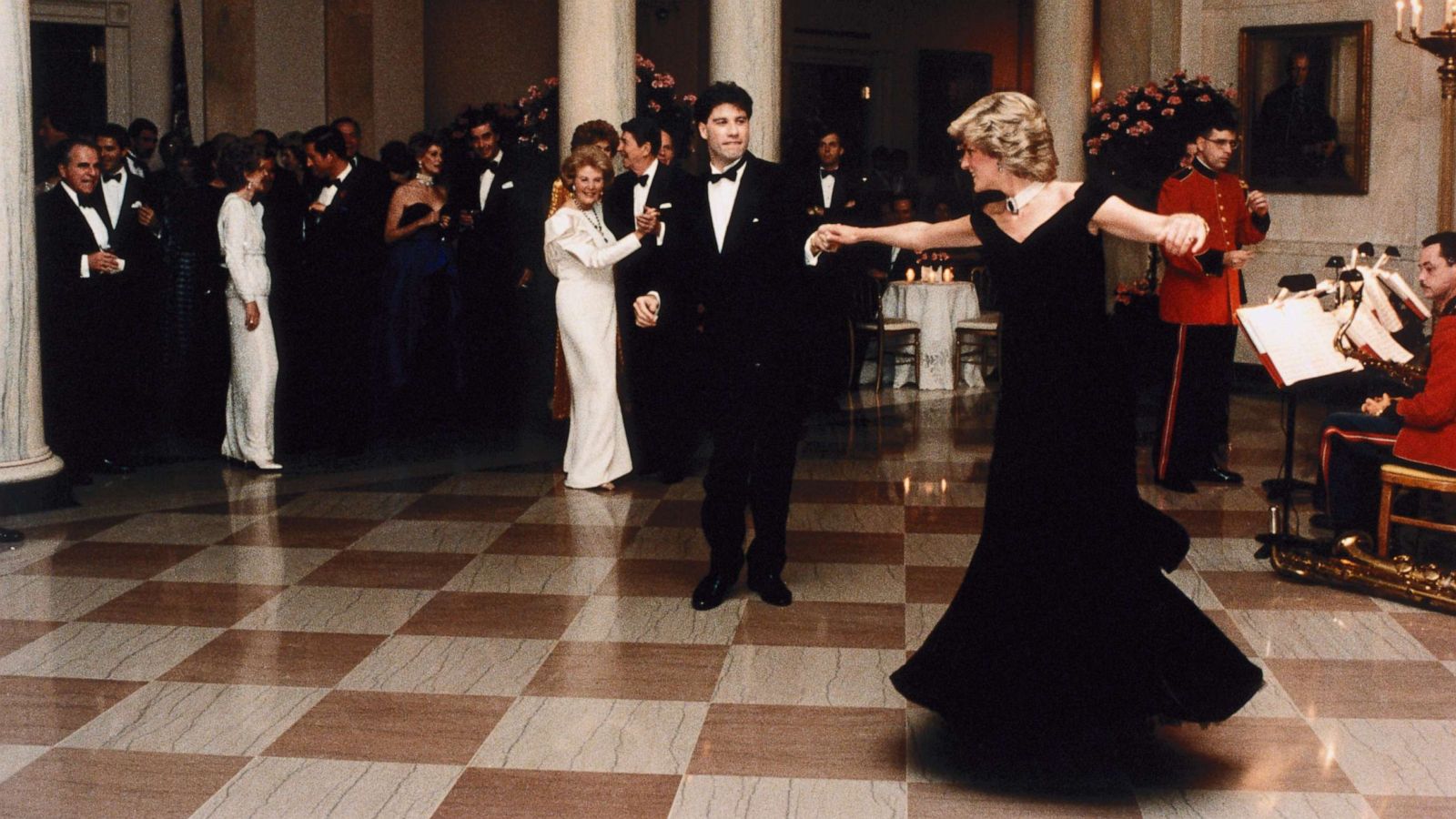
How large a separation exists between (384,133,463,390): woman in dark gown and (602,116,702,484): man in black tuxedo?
1341mm

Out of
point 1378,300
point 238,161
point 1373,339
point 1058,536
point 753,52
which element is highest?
point 753,52

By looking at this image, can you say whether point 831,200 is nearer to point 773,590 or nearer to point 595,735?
point 773,590

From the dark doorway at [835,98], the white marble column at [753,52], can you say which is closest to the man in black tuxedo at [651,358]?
the white marble column at [753,52]

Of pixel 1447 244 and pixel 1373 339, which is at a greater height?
pixel 1447 244

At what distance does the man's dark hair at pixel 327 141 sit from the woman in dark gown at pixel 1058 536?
17.8ft

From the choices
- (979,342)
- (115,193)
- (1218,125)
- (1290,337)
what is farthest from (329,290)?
(1290,337)

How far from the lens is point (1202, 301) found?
7.21 metres

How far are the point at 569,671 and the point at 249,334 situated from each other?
147 inches

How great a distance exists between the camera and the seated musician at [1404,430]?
17.1 feet

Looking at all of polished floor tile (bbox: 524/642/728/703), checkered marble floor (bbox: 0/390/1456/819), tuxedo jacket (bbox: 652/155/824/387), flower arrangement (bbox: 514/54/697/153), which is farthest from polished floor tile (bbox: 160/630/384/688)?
flower arrangement (bbox: 514/54/697/153)

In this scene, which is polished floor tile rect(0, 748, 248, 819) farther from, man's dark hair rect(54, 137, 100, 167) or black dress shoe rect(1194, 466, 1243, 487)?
black dress shoe rect(1194, 466, 1243, 487)

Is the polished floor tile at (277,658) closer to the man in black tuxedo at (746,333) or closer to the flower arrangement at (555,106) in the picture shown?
the man in black tuxedo at (746,333)

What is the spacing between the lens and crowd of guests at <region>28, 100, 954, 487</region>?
7477 mm

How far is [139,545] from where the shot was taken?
6172 mm
